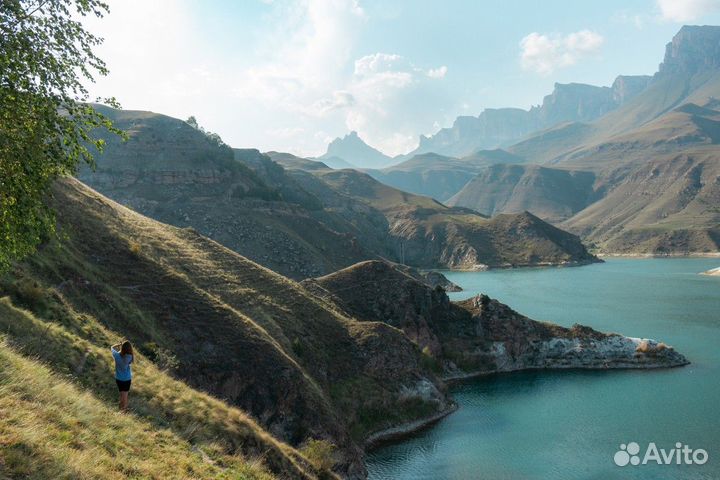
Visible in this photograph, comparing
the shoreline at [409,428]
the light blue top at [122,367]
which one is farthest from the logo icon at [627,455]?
the light blue top at [122,367]

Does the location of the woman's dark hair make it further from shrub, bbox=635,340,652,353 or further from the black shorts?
shrub, bbox=635,340,652,353

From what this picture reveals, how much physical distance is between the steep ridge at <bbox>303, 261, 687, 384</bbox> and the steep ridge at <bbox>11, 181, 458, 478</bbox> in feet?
46.1

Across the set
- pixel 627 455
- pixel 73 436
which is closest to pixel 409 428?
pixel 627 455

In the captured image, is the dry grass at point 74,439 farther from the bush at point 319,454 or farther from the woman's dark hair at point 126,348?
the bush at point 319,454

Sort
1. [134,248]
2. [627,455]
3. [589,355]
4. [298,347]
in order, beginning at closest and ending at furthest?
[627,455] → [134,248] → [298,347] → [589,355]

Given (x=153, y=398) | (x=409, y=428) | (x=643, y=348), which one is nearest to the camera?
(x=153, y=398)

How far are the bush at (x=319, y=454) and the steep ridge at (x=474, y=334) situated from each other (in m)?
41.2

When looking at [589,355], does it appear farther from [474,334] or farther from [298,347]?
[298,347]

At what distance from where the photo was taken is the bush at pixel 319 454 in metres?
39.2

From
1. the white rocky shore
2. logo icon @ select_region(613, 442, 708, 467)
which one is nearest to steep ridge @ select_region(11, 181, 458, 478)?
logo icon @ select_region(613, 442, 708, 467)

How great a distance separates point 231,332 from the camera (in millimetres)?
51219

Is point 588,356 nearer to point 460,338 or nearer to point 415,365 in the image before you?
point 460,338

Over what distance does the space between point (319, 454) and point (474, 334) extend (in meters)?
53.6

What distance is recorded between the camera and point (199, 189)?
18250 cm
